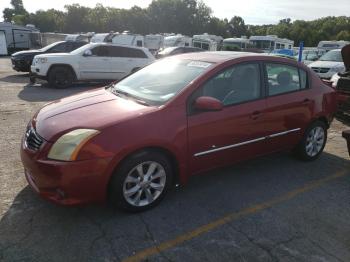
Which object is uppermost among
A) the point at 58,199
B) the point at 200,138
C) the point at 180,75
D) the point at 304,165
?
the point at 180,75

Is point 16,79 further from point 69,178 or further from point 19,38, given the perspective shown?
point 19,38

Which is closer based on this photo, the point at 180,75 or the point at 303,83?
the point at 180,75

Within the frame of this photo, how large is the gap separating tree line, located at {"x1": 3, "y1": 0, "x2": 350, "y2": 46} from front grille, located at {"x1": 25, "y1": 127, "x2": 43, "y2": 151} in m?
69.2

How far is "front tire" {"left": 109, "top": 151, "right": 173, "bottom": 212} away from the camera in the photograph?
345 centimetres

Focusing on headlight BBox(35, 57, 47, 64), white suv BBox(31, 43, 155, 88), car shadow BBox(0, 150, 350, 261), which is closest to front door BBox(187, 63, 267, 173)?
car shadow BBox(0, 150, 350, 261)

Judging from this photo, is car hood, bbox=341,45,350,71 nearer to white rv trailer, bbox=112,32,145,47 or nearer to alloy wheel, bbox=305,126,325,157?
alloy wheel, bbox=305,126,325,157

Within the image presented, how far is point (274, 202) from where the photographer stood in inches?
161

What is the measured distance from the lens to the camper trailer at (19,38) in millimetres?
30516

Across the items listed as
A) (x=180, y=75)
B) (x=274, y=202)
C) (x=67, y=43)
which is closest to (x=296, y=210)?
(x=274, y=202)

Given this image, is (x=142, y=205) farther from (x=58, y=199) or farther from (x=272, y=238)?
(x=272, y=238)

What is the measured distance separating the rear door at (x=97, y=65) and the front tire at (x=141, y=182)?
9.64 meters

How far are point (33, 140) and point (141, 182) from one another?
3.68ft

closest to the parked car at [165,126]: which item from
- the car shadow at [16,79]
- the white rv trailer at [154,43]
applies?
the car shadow at [16,79]

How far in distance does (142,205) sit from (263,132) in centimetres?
183
